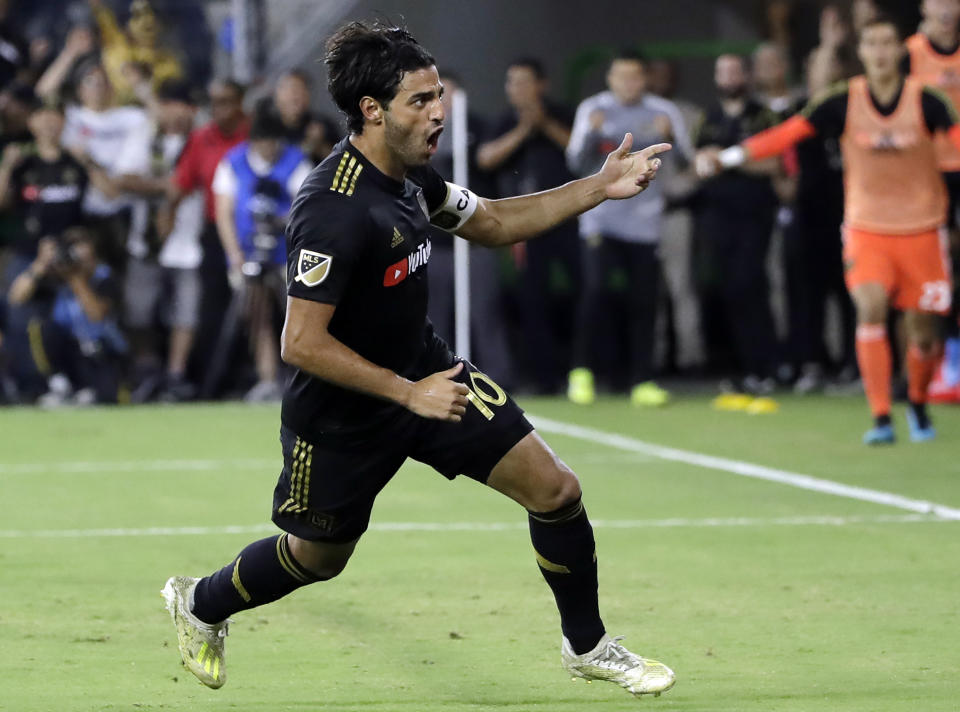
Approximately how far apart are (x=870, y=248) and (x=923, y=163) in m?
0.70

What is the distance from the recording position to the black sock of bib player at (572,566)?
17.9ft

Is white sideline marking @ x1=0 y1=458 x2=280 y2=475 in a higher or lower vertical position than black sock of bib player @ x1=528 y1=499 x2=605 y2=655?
lower

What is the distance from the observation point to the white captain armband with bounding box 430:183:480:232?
5676 millimetres

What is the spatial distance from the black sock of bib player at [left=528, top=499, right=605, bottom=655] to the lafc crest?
101 centimetres

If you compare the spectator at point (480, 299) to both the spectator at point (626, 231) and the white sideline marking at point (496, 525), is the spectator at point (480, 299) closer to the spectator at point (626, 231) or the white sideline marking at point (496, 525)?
the spectator at point (626, 231)

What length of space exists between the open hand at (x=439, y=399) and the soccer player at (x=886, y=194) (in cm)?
703

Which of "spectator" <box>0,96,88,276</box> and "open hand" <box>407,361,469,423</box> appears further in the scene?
"spectator" <box>0,96,88,276</box>

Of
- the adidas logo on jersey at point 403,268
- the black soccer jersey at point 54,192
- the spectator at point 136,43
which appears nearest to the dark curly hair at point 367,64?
the adidas logo on jersey at point 403,268

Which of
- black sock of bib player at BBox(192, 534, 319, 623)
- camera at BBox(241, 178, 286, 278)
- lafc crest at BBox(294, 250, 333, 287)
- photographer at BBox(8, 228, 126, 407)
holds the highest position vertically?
lafc crest at BBox(294, 250, 333, 287)

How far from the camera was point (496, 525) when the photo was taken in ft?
29.3

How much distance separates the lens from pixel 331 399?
5328 mm

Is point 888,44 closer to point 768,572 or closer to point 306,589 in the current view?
point 768,572

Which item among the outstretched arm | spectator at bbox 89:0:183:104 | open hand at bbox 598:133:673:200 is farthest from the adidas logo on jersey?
spectator at bbox 89:0:183:104

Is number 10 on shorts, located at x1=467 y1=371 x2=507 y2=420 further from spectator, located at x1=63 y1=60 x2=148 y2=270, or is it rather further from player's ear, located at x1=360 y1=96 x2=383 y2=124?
spectator, located at x1=63 y1=60 x2=148 y2=270
